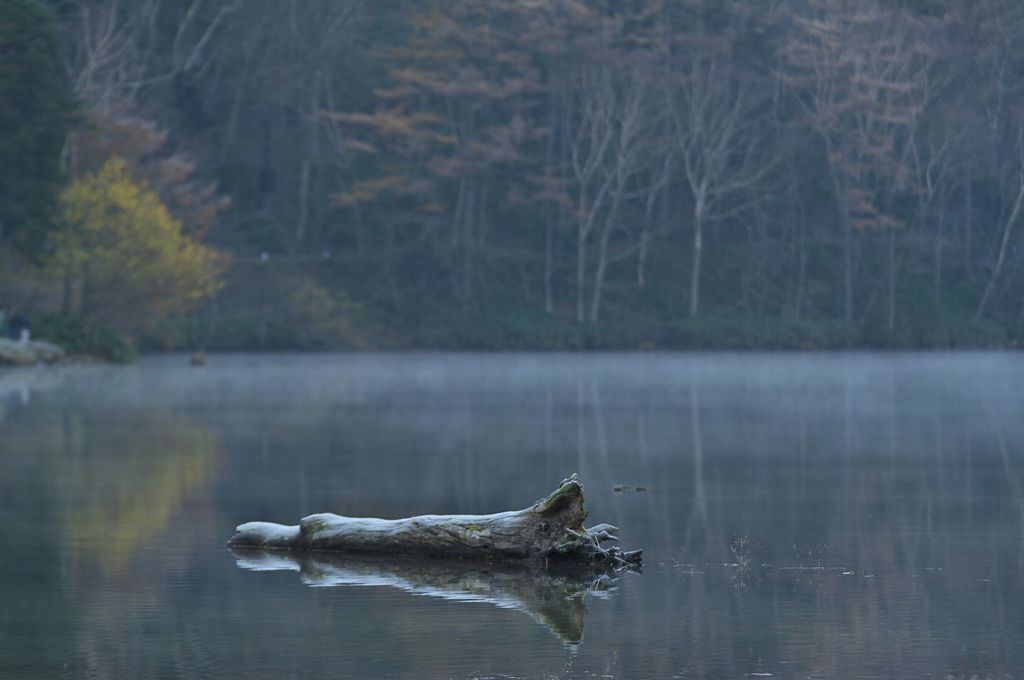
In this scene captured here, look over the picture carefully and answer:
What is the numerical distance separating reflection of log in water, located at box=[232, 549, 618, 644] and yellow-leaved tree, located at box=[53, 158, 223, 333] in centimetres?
4432

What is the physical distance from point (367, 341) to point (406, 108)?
10.2 meters

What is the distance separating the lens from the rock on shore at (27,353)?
179 feet

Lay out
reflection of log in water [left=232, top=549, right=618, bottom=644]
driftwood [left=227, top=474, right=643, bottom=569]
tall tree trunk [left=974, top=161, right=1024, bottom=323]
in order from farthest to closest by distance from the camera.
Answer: tall tree trunk [left=974, top=161, right=1024, bottom=323]
driftwood [left=227, top=474, right=643, bottom=569]
reflection of log in water [left=232, top=549, right=618, bottom=644]

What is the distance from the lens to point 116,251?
192 ft

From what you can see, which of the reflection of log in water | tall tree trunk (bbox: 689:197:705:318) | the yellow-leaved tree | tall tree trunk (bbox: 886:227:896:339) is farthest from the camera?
tall tree trunk (bbox: 886:227:896:339)

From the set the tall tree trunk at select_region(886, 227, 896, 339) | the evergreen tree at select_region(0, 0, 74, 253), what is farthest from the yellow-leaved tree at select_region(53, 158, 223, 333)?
the tall tree trunk at select_region(886, 227, 896, 339)

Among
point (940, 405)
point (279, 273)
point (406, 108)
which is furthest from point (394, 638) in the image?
point (406, 108)

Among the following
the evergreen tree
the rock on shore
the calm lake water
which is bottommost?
the rock on shore

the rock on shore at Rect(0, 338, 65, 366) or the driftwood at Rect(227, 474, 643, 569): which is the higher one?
the driftwood at Rect(227, 474, 643, 569)

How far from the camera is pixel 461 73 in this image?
7331 cm

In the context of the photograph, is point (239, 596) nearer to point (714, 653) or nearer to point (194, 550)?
point (194, 550)

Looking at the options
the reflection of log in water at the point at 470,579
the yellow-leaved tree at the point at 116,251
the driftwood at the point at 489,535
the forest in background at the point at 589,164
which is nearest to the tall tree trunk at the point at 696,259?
the forest in background at the point at 589,164

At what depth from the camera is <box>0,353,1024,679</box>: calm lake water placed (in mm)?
10992

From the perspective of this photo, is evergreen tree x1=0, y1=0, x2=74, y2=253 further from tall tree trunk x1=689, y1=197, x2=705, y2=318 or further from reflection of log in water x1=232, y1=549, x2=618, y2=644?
reflection of log in water x1=232, y1=549, x2=618, y2=644
